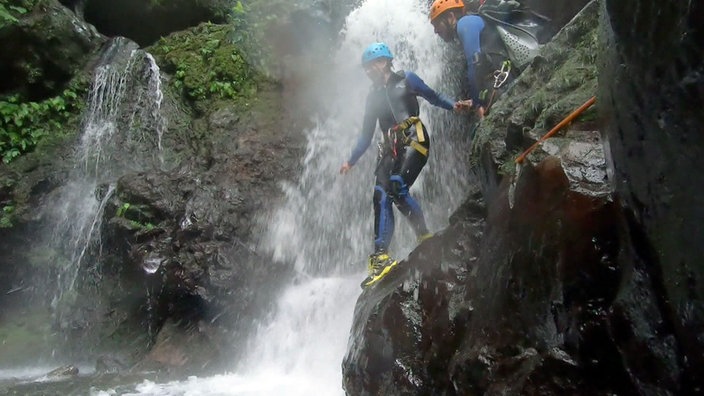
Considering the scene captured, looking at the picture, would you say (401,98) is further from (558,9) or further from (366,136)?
(558,9)

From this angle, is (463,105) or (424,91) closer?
(463,105)

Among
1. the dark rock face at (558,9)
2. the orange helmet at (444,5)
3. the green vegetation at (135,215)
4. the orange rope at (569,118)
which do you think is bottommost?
the orange rope at (569,118)

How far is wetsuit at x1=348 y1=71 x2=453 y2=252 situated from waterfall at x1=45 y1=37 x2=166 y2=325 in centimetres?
525

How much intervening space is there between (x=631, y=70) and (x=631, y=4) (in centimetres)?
23

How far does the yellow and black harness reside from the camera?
5.48 metres

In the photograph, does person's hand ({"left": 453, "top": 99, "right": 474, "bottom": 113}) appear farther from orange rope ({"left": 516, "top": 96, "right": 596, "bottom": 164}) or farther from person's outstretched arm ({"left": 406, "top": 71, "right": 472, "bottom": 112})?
orange rope ({"left": 516, "top": 96, "right": 596, "bottom": 164})

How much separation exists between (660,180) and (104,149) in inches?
386

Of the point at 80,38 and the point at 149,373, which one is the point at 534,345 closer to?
the point at 149,373

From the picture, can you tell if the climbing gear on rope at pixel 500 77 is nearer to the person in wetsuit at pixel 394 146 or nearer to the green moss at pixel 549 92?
the person in wetsuit at pixel 394 146

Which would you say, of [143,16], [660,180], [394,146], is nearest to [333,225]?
[394,146]

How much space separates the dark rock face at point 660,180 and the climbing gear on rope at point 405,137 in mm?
3294

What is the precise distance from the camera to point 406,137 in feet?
18.2

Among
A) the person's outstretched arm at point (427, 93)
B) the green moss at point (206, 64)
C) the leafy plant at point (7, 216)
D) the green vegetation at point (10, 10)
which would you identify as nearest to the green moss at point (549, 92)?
the person's outstretched arm at point (427, 93)

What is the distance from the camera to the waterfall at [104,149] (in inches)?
349
